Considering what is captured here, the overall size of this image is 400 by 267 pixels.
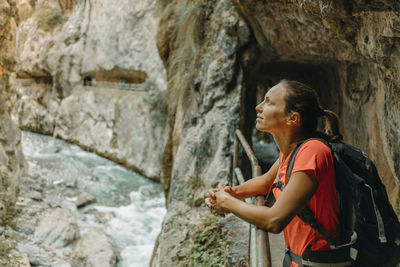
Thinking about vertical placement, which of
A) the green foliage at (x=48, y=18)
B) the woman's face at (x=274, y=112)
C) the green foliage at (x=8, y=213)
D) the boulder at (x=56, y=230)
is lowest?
the boulder at (x=56, y=230)

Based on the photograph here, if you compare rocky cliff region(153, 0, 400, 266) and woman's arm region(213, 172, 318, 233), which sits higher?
rocky cliff region(153, 0, 400, 266)

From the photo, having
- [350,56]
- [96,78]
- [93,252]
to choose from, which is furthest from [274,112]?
[96,78]

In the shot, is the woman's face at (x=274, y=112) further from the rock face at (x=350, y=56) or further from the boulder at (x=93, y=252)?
the boulder at (x=93, y=252)

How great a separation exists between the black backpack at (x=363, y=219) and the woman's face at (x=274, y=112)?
21cm

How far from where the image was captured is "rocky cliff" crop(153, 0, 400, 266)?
3850mm

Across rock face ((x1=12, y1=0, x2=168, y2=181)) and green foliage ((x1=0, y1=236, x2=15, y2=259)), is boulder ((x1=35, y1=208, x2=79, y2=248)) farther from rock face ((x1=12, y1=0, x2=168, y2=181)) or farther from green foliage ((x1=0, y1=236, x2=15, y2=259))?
rock face ((x1=12, y1=0, x2=168, y2=181))

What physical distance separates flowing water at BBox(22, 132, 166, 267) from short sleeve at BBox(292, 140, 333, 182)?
5887 mm

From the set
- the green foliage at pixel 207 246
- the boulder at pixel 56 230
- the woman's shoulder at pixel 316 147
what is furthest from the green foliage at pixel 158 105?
the woman's shoulder at pixel 316 147

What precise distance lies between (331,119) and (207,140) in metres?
3.84

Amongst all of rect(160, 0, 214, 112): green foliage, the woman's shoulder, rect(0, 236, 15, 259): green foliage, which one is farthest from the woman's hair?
rect(0, 236, 15, 259): green foliage

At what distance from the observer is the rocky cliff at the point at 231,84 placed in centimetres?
385

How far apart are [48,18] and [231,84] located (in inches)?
581

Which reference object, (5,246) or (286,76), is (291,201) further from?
(286,76)

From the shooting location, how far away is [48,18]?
1673cm
